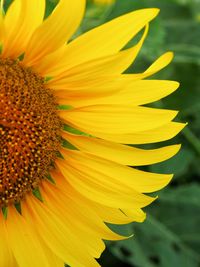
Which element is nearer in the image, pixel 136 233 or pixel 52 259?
pixel 52 259

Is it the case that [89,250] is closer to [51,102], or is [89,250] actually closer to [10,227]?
[10,227]

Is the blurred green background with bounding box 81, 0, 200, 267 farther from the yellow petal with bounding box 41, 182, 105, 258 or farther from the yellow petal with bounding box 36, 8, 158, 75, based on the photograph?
the yellow petal with bounding box 36, 8, 158, 75

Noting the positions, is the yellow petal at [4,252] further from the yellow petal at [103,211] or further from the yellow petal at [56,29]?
the yellow petal at [56,29]

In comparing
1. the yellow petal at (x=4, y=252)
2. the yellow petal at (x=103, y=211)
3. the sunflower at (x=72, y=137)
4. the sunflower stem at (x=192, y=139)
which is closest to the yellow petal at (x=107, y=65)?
the sunflower at (x=72, y=137)

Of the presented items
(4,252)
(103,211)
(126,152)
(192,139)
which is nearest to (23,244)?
(4,252)

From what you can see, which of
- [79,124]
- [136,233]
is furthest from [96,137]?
[136,233]
